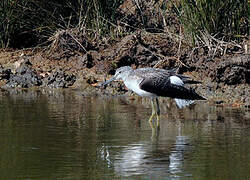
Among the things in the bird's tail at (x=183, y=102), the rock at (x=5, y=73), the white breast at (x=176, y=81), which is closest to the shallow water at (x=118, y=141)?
the bird's tail at (x=183, y=102)

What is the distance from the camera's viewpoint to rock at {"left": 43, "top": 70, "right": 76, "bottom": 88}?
37.9ft

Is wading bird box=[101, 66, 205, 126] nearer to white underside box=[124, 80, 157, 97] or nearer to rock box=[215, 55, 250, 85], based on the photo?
white underside box=[124, 80, 157, 97]

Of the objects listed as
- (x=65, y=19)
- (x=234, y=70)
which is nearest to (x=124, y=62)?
(x=65, y=19)

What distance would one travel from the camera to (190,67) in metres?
11.0

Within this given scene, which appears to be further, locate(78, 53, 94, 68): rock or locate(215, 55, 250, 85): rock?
locate(78, 53, 94, 68): rock

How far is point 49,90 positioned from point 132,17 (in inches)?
104

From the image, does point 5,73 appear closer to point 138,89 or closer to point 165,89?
point 138,89

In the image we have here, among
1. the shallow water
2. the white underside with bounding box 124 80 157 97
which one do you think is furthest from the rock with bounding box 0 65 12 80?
Result: the white underside with bounding box 124 80 157 97

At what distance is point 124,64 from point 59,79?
49.3 inches

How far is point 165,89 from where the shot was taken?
839 cm

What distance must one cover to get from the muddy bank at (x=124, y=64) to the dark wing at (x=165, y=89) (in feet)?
4.64

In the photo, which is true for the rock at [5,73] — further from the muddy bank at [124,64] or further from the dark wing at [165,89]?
the dark wing at [165,89]

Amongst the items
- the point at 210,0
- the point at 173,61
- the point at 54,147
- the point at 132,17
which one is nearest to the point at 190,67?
the point at 173,61

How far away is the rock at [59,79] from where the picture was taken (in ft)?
37.9
